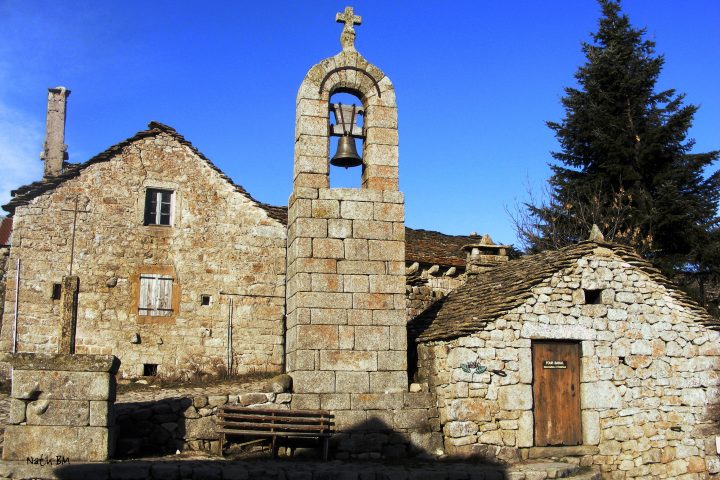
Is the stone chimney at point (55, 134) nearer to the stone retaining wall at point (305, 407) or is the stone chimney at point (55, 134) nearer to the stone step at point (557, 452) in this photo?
the stone retaining wall at point (305, 407)

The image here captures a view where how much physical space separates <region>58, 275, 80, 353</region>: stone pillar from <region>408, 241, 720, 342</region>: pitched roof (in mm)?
4749

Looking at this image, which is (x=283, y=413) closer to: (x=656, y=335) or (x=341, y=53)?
(x=341, y=53)

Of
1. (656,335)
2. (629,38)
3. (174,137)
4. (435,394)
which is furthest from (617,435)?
(629,38)

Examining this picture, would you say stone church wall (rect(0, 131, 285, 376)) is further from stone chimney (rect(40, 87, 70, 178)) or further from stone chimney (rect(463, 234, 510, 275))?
stone chimney (rect(463, 234, 510, 275))

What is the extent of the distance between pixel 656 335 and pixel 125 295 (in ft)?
35.8

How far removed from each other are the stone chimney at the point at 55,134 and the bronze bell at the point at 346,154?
33.2ft

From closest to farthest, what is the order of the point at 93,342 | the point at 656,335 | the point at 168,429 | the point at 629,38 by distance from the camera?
the point at 168,429
the point at 656,335
the point at 93,342
the point at 629,38

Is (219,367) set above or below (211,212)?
below

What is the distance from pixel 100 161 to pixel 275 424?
31.5 ft

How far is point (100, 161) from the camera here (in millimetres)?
16141

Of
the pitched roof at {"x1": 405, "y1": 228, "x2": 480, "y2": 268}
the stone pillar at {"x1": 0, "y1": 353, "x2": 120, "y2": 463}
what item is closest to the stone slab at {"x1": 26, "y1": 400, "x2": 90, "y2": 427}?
the stone pillar at {"x1": 0, "y1": 353, "x2": 120, "y2": 463}

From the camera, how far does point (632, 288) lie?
1098 centimetres

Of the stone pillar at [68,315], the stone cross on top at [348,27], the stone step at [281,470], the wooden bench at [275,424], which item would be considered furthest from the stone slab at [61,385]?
the stone cross on top at [348,27]

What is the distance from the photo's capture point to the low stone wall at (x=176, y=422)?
884cm
